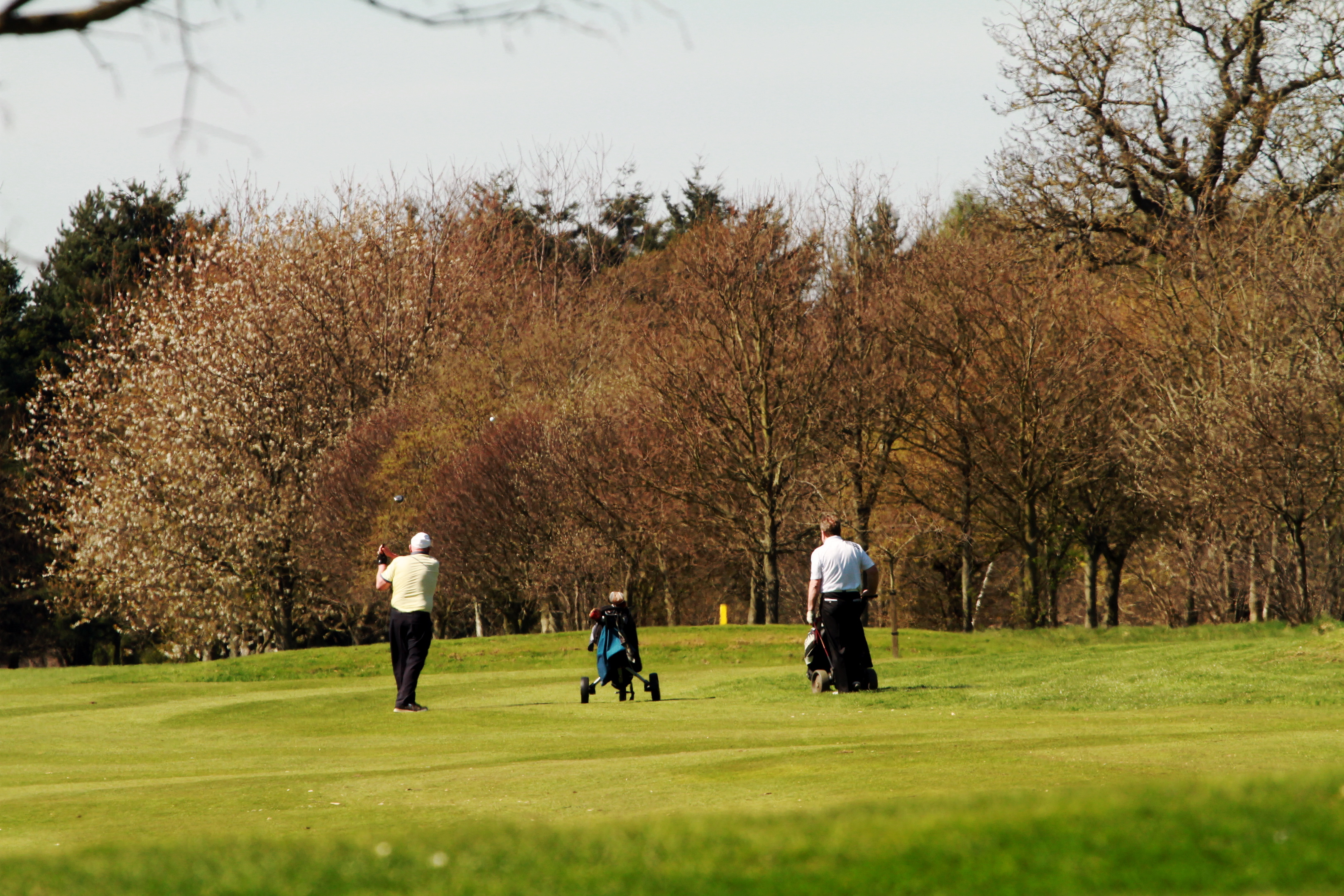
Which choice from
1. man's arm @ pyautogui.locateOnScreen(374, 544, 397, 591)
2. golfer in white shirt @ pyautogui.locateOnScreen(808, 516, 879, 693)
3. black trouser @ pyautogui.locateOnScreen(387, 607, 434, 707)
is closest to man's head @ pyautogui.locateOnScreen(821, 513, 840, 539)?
golfer in white shirt @ pyautogui.locateOnScreen(808, 516, 879, 693)

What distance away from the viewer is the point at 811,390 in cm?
3566

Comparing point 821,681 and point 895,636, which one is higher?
point 895,636

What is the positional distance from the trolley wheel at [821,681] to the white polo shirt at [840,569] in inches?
42.1

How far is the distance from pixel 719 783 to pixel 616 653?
26.4 feet

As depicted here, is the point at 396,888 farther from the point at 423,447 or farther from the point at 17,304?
the point at 17,304

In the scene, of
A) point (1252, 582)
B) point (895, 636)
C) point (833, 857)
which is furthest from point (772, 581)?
point (833, 857)

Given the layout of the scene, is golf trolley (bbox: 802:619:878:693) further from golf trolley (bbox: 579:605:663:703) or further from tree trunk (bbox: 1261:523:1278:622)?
tree trunk (bbox: 1261:523:1278:622)

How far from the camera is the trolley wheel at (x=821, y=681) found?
1489 cm

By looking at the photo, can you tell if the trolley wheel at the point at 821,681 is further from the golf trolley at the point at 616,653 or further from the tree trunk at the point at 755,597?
the tree trunk at the point at 755,597

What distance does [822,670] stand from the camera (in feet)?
49.3

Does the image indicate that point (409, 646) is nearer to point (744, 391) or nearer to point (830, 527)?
point (830, 527)

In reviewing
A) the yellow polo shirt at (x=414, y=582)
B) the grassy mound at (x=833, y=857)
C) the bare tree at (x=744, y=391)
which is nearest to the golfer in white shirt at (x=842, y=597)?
the yellow polo shirt at (x=414, y=582)

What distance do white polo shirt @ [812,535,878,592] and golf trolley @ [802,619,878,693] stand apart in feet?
1.55

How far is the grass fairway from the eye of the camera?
422cm
